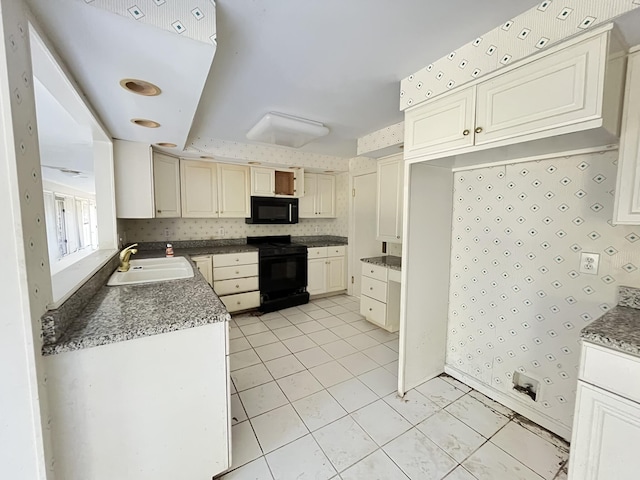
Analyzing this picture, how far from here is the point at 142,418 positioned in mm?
1136

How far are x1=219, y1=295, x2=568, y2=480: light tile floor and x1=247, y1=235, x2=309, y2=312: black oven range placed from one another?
1.06 meters

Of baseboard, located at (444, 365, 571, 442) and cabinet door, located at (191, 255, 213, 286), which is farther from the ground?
cabinet door, located at (191, 255, 213, 286)

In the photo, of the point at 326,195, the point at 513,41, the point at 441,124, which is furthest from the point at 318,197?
the point at 513,41

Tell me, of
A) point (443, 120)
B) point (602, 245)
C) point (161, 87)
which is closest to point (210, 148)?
point (161, 87)

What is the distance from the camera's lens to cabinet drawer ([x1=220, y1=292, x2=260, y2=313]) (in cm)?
342

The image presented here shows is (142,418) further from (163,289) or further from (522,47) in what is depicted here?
(522,47)

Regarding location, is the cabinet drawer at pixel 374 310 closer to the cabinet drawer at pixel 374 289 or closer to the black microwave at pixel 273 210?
the cabinet drawer at pixel 374 289

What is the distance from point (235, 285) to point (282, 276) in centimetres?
64

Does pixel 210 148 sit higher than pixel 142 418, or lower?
higher

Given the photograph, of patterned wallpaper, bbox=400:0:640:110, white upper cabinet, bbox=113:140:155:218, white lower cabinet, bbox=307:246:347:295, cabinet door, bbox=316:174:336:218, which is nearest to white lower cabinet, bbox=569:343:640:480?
patterned wallpaper, bbox=400:0:640:110

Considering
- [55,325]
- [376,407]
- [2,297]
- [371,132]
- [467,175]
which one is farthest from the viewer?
[371,132]

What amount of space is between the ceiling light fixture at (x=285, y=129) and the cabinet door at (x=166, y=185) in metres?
1.14

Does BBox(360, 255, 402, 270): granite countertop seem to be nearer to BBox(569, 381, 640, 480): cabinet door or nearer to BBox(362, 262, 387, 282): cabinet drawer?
BBox(362, 262, 387, 282): cabinet drawer

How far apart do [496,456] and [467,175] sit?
5.90 ft
